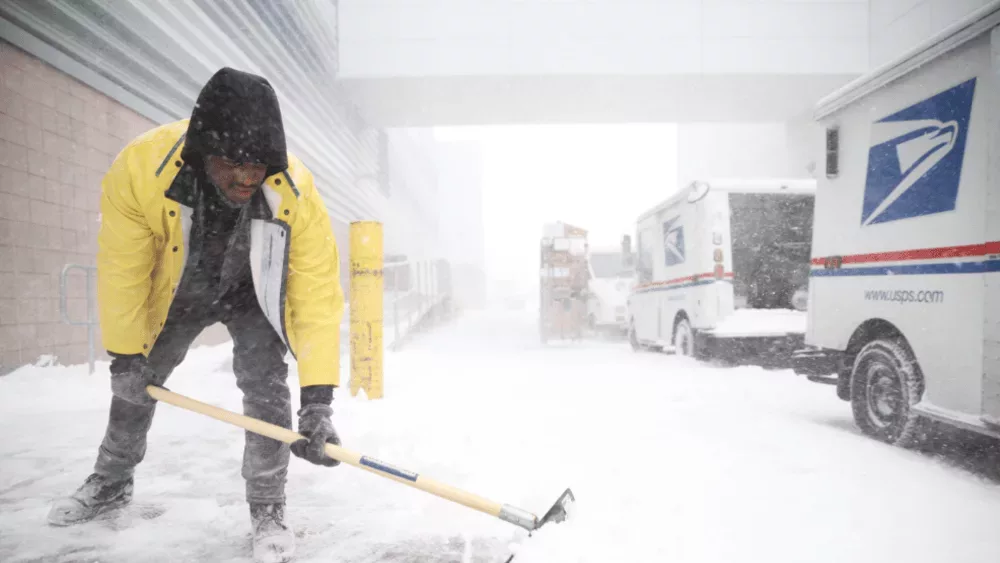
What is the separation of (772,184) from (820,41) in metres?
6.44

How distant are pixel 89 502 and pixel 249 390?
35.8 inches

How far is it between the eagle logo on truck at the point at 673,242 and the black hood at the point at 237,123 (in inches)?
303

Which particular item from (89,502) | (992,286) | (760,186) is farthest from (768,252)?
(89,502)

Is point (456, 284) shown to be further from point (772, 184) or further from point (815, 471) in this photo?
point (815, 471)

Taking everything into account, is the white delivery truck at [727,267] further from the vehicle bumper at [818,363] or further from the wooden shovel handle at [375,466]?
the wooden shovel handle at [375,466]

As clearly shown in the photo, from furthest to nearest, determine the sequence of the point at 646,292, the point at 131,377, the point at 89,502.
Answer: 1. the point at 646,292
2. the point at 89,502
3. the point at 131,377

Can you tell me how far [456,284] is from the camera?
36844 millimetres

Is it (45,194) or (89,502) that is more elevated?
(45,194)

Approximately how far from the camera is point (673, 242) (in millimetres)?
9430

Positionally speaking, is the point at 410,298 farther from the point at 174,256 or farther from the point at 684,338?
the point at 174,256

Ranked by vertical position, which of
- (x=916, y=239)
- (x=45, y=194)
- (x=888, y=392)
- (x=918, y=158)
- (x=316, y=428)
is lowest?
(x=888, y=392)

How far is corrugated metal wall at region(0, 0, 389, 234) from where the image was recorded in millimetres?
5855

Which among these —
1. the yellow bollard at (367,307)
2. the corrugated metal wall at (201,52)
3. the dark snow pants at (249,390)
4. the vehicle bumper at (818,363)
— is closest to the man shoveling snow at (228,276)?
the dark snow pants at (249,390)

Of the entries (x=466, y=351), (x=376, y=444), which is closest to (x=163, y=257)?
(x=376, y=444)
